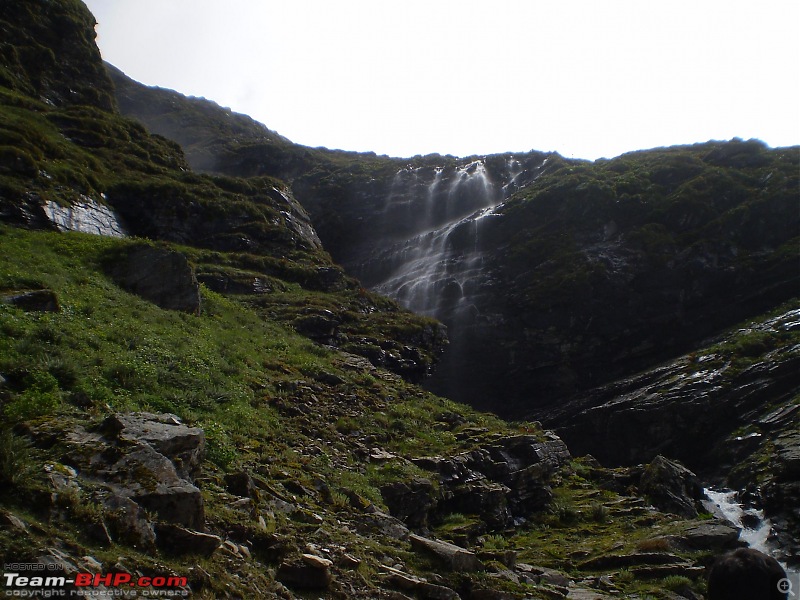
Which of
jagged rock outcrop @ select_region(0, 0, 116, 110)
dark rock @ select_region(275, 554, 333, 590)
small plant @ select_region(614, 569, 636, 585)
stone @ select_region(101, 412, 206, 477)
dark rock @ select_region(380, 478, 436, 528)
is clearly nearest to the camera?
dark rock @ select_region(275, 554, 333, 590)

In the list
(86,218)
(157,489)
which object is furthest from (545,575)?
(86,218)

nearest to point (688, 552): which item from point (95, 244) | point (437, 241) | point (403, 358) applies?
point (403, 358)

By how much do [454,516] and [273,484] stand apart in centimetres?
686

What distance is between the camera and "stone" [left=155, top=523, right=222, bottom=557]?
6746mm

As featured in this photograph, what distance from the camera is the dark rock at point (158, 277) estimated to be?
2092 cm

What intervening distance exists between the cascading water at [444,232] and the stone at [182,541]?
41980 mm

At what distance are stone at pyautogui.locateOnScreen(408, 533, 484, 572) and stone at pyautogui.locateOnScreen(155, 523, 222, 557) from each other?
193 inches

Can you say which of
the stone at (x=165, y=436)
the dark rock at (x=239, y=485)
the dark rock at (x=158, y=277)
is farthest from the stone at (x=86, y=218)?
the dark rock at (x=239, y=485)

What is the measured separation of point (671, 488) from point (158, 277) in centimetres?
2019

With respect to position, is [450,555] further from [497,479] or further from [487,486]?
[497,479]

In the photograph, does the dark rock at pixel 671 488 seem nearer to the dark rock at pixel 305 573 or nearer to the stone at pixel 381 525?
the stone at pixel 381 525

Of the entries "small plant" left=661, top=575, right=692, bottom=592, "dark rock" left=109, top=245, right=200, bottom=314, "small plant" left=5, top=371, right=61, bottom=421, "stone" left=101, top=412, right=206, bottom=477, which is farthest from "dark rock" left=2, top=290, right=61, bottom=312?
"small plant" left=661, top=575, right=692, bottom=592

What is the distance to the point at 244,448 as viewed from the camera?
12172mm
